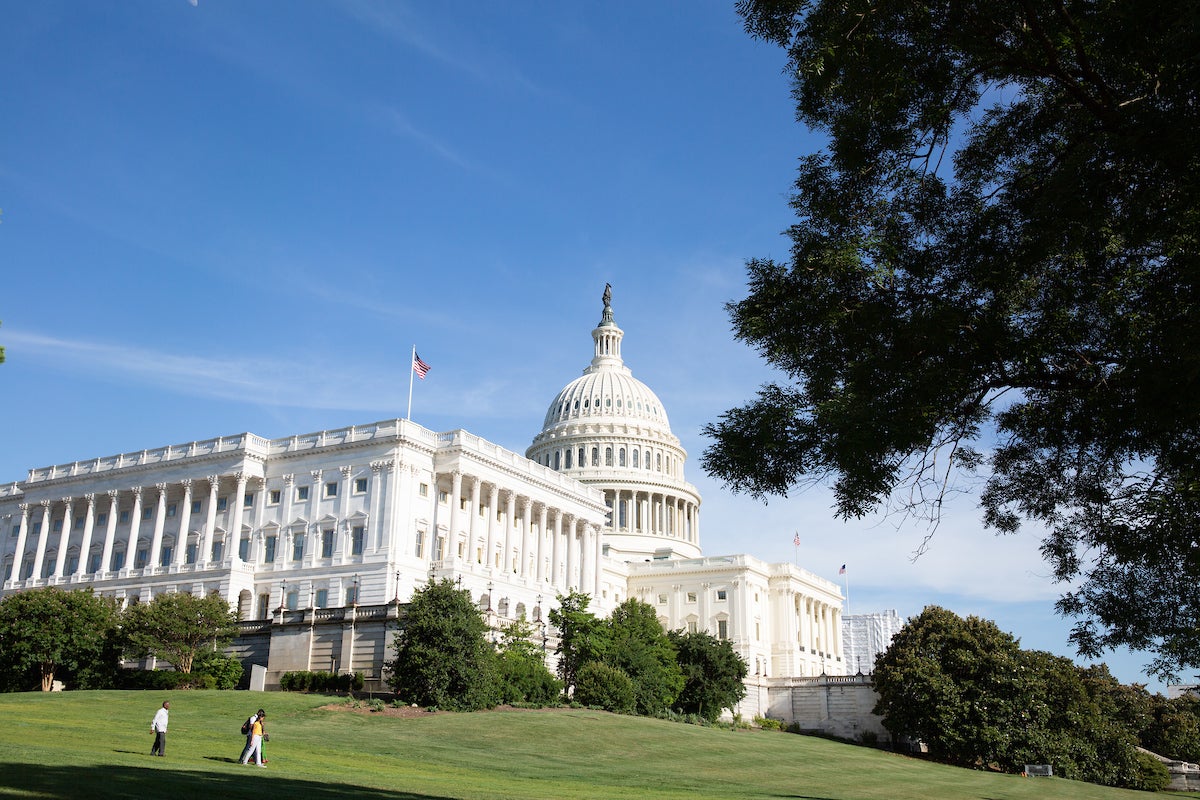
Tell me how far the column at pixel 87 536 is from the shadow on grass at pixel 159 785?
242ft

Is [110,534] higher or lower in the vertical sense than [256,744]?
higher

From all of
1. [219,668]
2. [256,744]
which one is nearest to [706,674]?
[219,668]

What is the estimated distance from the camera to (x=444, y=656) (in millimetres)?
51875

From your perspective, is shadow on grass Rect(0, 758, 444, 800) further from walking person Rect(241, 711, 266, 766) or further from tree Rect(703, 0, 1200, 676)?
tree Rect(703, 0, 1200, 676)

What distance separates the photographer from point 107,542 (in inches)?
3590

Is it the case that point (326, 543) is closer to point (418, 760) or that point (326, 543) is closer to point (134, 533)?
point (134, 533)

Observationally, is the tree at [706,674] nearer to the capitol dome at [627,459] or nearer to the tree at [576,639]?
the tree at [576,639]

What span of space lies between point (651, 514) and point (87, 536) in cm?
7135

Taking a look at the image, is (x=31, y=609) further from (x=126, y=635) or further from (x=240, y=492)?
(x=240, y=492)

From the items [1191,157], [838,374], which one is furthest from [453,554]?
[1191,157]

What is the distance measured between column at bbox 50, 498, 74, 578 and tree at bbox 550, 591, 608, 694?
51.0 m

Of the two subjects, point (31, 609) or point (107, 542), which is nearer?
point (31, 609)

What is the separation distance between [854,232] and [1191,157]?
5848 mm

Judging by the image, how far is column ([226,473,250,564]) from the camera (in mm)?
85688
